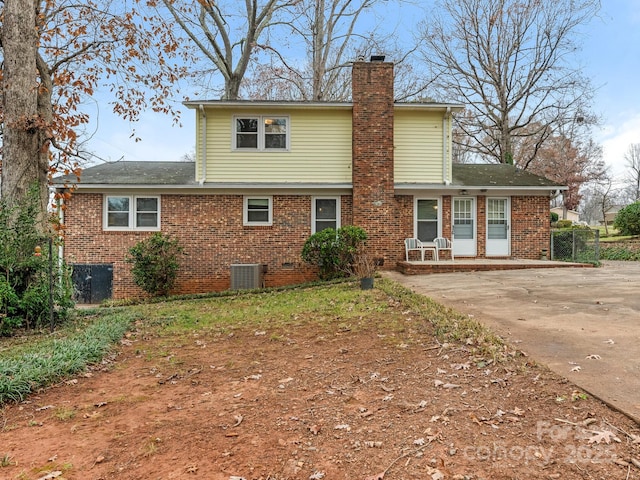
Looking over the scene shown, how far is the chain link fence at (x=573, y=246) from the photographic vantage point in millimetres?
12359

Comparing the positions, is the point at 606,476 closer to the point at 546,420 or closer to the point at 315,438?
the point at 546,420

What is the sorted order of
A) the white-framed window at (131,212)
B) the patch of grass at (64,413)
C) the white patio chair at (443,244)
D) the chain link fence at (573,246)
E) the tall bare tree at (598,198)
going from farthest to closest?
the tall bare tree at (598,198), the chain link fence at (573,246), the white patio chair at (443,244), the white-framed window at (131,212), the patch of grass at (64,413)

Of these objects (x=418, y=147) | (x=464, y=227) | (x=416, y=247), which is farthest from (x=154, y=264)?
(x=464, y=227)

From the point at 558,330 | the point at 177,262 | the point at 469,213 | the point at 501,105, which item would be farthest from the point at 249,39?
the point at 558,330

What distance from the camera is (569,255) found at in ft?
41.1

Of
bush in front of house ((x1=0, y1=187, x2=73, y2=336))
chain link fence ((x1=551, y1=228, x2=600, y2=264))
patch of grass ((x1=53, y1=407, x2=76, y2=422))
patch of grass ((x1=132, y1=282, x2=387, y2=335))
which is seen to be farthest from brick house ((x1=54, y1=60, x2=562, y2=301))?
patch of grass ((x1=53, y1=407, x2=76, y2=422))

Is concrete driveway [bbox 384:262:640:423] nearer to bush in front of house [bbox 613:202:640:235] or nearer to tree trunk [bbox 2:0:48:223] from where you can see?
tree trunk [bbox 2:0:48:223]

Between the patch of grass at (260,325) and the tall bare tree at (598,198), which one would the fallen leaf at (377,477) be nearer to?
the patch of grass at (260,325)

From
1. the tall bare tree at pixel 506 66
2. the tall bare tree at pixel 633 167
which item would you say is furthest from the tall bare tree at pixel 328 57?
the tall bare tree at pixel 633 167

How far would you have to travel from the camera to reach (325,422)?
2.76 metres

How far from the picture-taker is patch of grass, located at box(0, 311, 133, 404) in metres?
3.46

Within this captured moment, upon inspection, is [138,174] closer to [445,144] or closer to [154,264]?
[154,264]

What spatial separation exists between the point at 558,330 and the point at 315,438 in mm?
3416

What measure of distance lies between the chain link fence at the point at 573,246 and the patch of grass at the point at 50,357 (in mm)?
12719
